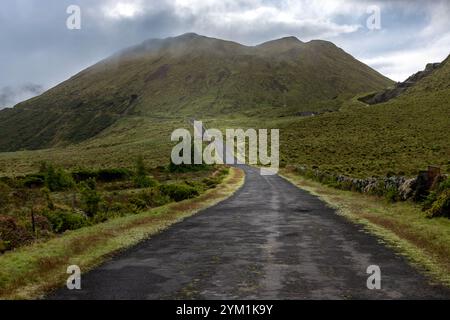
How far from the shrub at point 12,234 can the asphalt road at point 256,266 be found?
4.67m

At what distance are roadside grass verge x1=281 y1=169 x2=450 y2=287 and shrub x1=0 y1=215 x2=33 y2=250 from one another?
1288 centimetres

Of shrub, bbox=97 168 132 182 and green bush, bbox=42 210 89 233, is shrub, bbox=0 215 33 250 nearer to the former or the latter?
green bush, bbox=42 210 89 233

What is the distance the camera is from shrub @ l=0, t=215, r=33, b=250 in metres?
17.7

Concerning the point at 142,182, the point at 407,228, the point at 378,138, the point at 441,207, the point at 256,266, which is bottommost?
the point at 142,182

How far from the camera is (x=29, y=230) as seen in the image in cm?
2066

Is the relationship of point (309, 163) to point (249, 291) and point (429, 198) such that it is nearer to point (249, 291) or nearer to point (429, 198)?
point (429, 198)

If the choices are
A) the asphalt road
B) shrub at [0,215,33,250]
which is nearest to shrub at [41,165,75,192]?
shrub at [0,215,33,250]

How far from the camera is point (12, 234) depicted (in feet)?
61.0

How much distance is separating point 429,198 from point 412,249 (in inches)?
371

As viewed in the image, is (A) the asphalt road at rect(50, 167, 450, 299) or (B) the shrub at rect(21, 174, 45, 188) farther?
(B) the shrub at rect(21, 174, 45, 188)

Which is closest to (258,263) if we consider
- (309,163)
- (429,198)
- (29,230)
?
(29,230)

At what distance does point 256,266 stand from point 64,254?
6.06m

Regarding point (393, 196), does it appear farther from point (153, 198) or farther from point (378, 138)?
point (378, 138)

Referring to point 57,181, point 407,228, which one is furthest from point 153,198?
point 57,181
